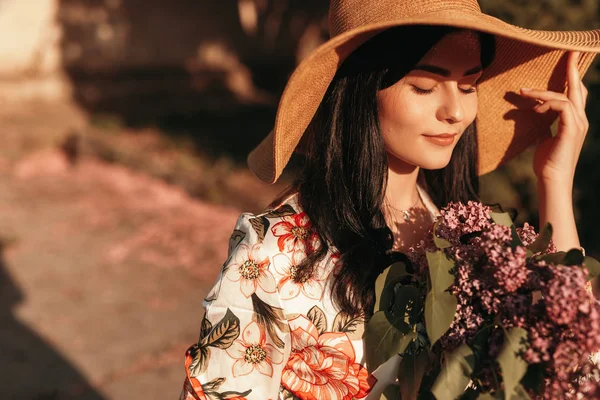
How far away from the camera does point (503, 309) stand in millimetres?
1455

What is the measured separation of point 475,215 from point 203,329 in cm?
72

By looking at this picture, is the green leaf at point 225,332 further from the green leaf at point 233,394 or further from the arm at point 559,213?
the arm at point 559,213

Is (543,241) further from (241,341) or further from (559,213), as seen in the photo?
(241,341)

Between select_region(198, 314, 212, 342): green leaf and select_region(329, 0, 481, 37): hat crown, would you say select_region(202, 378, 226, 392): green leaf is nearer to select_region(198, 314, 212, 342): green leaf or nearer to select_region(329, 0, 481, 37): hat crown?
select_region(198, 314, 212, 342): green leaf

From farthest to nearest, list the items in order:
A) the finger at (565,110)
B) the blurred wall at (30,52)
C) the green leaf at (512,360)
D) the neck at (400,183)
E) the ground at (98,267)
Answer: the blurred wall at (30,52) < the ground at (98,267) < the neck at (400,183) < the finger at (565,110) < the green leaf at (512,360)

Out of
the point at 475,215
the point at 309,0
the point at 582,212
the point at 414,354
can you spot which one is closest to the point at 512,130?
the point at 475,215

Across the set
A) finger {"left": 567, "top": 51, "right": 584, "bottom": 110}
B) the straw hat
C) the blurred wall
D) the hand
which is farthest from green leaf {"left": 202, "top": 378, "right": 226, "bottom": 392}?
the blurred wall

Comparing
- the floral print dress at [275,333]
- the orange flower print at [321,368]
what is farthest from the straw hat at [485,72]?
the orange flower print at [321,368]

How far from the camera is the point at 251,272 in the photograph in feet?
5.93

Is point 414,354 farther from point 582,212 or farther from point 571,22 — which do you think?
point 582,212

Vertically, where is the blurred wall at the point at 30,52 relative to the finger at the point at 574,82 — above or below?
above

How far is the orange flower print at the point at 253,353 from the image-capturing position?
175cm

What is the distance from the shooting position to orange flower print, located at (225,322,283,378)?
1752 millimetres

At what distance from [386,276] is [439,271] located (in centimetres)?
20
